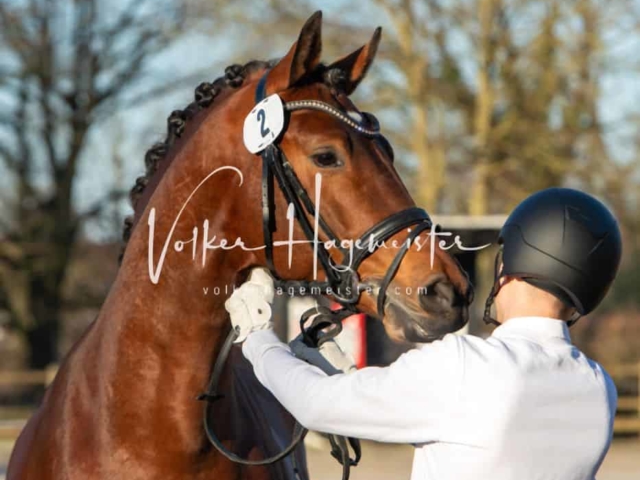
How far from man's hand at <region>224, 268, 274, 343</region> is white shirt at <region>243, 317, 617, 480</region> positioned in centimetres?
35

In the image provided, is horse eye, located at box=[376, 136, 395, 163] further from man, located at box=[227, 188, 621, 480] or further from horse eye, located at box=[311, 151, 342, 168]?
man, located at box=[227, 188, 621, 480]

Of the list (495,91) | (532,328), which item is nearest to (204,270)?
(532,328)

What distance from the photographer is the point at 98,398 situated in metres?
2.95

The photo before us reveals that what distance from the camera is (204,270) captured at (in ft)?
9.65

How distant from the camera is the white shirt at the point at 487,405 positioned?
7.09 ft

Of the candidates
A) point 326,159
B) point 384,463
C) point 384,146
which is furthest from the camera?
point 384,463

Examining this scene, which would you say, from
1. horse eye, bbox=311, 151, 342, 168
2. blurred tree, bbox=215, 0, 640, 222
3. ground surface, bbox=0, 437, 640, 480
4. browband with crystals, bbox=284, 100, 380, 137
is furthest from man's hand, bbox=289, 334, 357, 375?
blurred tree, bbox=215, 0, 640, 222

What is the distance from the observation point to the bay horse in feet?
9.22

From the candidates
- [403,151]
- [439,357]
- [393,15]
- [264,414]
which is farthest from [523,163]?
[439,357]

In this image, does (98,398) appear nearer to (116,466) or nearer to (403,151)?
(116,466)

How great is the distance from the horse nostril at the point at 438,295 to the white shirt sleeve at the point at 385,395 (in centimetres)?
35

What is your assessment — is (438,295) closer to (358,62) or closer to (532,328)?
(532,328)

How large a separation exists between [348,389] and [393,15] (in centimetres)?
1433

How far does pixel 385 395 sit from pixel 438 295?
467 millimetres
